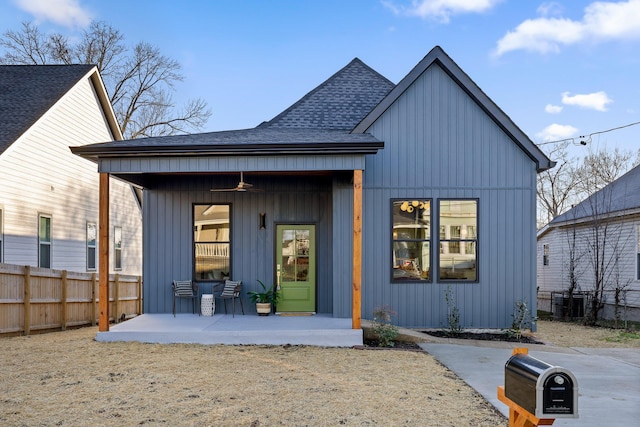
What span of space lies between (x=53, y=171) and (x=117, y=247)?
444 cm

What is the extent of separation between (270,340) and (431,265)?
139 inches

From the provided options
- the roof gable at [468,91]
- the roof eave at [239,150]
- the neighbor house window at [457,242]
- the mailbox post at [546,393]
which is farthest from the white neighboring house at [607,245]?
the mailbox post at [546,393]

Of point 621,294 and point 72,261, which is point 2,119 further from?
point 621,294

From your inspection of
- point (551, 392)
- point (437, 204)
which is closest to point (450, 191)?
point (437, 204)

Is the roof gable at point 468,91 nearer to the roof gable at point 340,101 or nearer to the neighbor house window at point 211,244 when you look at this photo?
the roof gable at point 340,101

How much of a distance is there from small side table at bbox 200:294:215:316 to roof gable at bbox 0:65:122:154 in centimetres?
555

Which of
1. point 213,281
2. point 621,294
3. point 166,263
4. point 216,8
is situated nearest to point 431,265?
point 213,281

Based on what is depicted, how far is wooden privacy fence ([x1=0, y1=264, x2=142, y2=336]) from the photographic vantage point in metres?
9.64

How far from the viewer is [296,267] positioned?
439 inches

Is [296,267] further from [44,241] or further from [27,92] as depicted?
[27,92]

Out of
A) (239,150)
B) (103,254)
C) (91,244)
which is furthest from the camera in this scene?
(91,244)

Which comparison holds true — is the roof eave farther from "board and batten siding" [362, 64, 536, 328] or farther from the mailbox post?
the mailbox post

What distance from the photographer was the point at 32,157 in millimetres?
12891

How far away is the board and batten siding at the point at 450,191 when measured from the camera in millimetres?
10258
